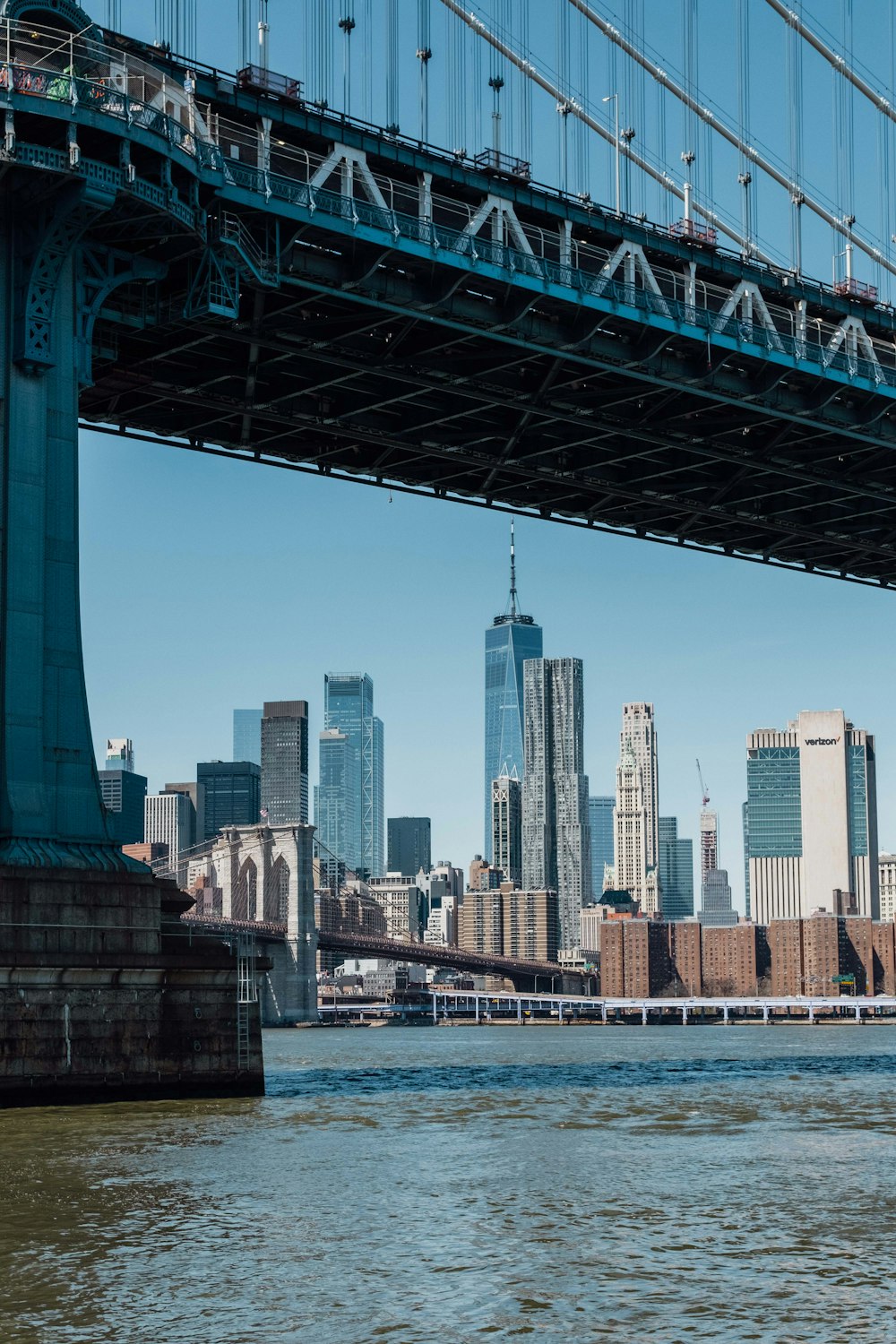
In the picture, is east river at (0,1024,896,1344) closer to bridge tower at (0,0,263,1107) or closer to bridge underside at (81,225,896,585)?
bridge tower at (0,0,263,1107)

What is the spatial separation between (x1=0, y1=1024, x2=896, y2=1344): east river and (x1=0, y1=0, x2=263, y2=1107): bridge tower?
1.26m

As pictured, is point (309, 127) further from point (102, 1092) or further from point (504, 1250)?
point (504, 1250)

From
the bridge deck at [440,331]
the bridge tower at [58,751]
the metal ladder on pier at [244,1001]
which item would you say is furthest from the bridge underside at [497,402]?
the metal ladder on pier at [244,1001]

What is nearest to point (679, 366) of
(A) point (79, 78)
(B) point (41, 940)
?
(A) point (79, 78)

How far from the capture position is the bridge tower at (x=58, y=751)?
114 feet

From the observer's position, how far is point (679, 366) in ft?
187

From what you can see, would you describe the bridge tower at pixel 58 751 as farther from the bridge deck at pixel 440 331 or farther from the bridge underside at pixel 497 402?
the bridge underside at pixel 497 402

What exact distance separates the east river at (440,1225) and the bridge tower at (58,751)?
→ 1.26 m

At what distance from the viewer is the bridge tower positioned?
34781 millimetres

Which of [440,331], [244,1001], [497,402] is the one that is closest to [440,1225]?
[244,1001]

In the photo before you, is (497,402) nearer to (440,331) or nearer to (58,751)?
(440,331)

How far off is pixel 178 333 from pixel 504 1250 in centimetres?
3494

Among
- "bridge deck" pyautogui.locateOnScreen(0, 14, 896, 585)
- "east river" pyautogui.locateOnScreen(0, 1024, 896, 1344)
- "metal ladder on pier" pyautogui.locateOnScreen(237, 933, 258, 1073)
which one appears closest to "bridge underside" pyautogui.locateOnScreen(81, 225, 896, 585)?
"bridge deck" pyautogui.locateOnScreen(0, 14, 896, 585)

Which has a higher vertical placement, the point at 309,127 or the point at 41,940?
the point at 309,127
